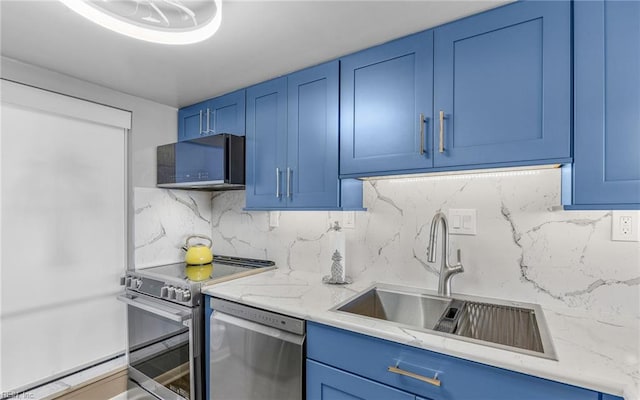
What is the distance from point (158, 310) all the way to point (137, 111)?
4.62ft

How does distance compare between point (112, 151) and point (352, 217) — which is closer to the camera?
point (352, 217)

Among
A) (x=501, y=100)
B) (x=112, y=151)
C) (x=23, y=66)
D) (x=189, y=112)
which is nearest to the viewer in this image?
(x=501, y=100)

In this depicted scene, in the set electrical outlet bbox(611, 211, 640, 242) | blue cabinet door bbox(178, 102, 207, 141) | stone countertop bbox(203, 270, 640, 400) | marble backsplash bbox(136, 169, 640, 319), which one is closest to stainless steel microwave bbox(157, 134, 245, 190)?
blue cabinet door bbox(178, 102, 207, 141)

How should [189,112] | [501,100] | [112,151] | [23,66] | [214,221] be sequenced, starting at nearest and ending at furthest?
[501,100], [23,66], [112,151], [189,112], [214,221]

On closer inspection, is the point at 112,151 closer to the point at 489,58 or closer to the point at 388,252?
the point at 388,252

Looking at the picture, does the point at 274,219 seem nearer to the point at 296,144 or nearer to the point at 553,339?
the point at 296,144

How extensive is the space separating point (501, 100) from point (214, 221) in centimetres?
223

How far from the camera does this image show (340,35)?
57.9 inches

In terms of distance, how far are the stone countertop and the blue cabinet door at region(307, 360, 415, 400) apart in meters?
0.19

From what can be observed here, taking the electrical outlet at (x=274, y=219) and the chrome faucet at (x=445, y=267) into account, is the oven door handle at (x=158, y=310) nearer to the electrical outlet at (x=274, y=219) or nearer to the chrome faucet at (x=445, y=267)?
the electrical outlet at (x=274, y=219)

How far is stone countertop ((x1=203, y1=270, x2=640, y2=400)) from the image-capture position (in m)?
0.85

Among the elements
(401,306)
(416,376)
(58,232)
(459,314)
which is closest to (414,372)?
(416,376)

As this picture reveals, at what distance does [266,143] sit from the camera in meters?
1.95

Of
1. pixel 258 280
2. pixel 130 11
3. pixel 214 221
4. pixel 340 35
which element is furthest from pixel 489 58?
pixel 214 221
